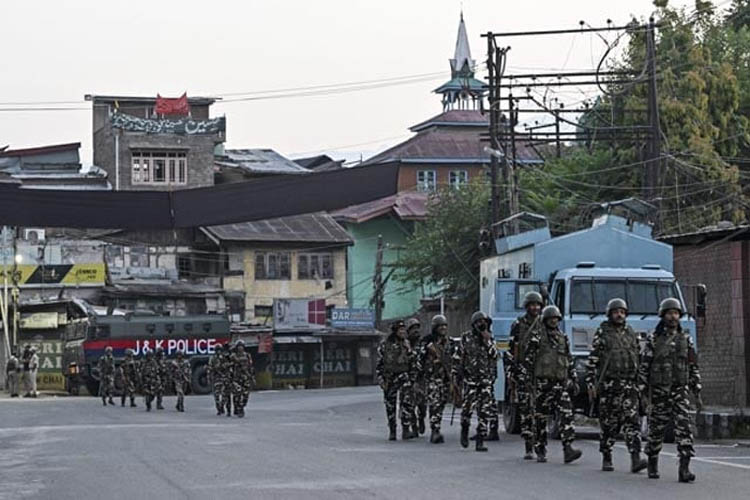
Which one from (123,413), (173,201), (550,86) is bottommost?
(123,413)

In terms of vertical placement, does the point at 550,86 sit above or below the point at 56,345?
above

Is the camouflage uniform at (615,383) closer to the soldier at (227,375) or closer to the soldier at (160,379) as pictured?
the soldier at (227,375)

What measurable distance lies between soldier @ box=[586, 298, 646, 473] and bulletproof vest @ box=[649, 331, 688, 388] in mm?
712

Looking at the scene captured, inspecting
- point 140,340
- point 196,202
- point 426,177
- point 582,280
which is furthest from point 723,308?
point 426,177

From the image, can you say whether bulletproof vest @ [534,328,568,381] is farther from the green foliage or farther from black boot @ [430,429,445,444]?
the green foliage

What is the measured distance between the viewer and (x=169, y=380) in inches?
1695

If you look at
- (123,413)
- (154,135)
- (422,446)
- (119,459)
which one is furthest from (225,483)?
(154,135)

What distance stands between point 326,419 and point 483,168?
174ft

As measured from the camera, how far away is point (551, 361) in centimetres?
1770

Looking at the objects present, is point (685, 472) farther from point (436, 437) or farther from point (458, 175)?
point (458, 175)

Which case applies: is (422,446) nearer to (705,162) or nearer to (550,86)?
(550,86)


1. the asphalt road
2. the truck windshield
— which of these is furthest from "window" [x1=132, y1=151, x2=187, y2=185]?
the truck windshield

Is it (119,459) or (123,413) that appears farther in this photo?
(123,413)

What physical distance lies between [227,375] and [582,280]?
12.3 m
